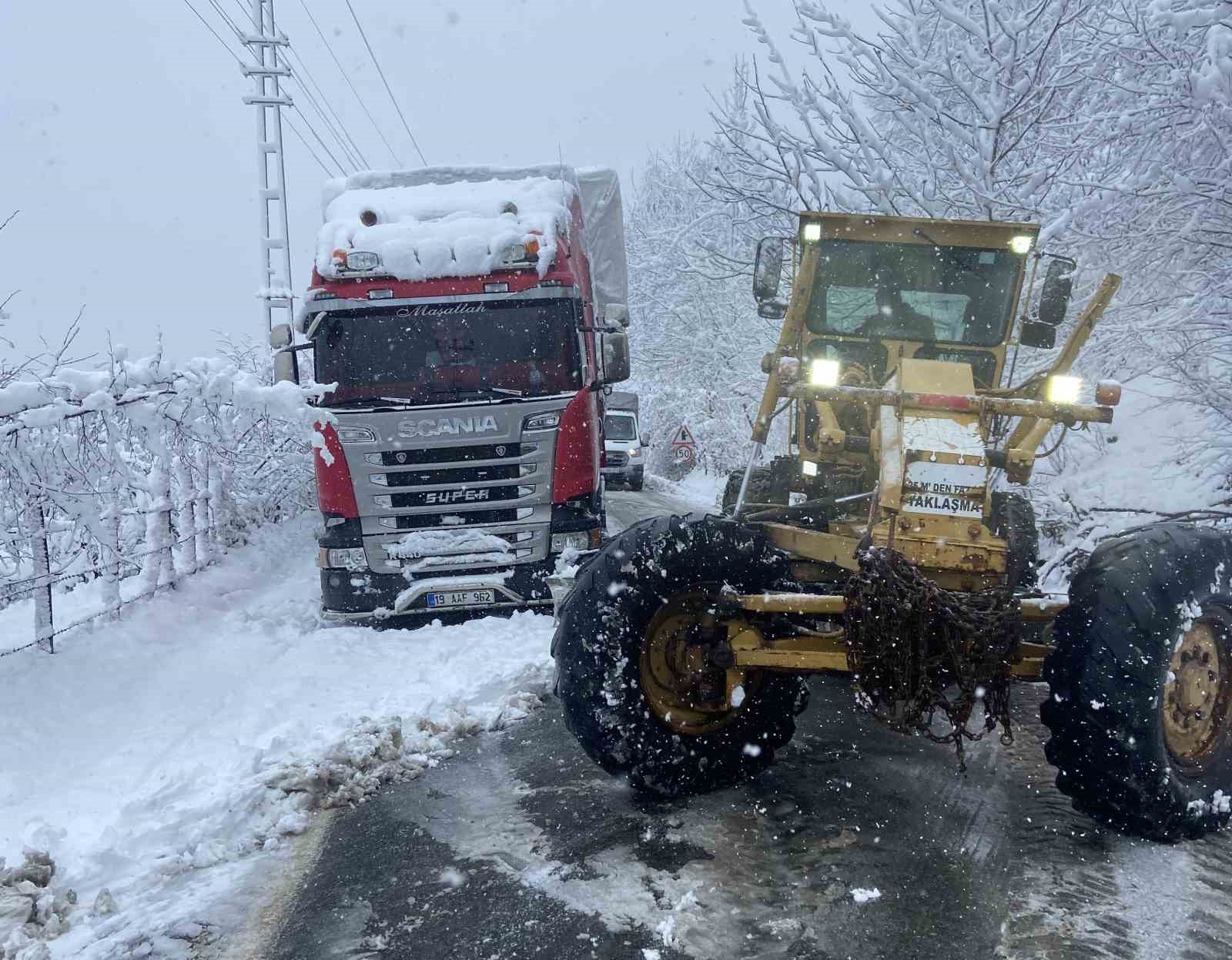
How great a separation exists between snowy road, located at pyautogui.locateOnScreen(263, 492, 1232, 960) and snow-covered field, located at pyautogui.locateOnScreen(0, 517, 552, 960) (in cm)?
41

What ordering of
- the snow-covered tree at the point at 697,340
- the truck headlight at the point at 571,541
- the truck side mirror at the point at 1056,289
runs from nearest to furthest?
the truck side mirror at the point at 1056,289 < the truck headlight at the point at 571,541 < the snow-covered tree at the point at 697,340

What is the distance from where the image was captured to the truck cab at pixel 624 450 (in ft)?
63.1

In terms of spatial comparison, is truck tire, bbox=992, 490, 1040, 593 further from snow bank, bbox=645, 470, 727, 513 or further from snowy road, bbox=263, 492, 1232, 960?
snow bank, bbox=645, 470, 727, 513

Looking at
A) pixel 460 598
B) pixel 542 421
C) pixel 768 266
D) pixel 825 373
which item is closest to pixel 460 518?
pixel 460 598

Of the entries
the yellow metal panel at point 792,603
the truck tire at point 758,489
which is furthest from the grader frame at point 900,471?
the truck tire at point 758,489

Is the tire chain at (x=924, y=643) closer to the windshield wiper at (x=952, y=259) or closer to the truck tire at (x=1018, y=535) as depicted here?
the truck tire at (x=1018, y=535)

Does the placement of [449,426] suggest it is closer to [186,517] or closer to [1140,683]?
[186,517]

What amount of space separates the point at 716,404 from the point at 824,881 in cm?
2457

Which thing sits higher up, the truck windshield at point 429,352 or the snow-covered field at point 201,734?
the truck windshield at point 429,352

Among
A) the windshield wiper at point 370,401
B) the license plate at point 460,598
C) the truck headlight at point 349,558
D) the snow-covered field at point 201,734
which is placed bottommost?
the snow-covered field at point 201,734

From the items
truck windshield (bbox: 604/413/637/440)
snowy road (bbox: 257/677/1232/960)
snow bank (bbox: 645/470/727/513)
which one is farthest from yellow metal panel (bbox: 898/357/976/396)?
truck windshield (bbox: 604/413/637/440)

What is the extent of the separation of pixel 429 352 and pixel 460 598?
201 centimetres

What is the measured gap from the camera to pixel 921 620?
3.24 meters

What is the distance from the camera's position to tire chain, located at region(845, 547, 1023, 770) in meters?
3.24
